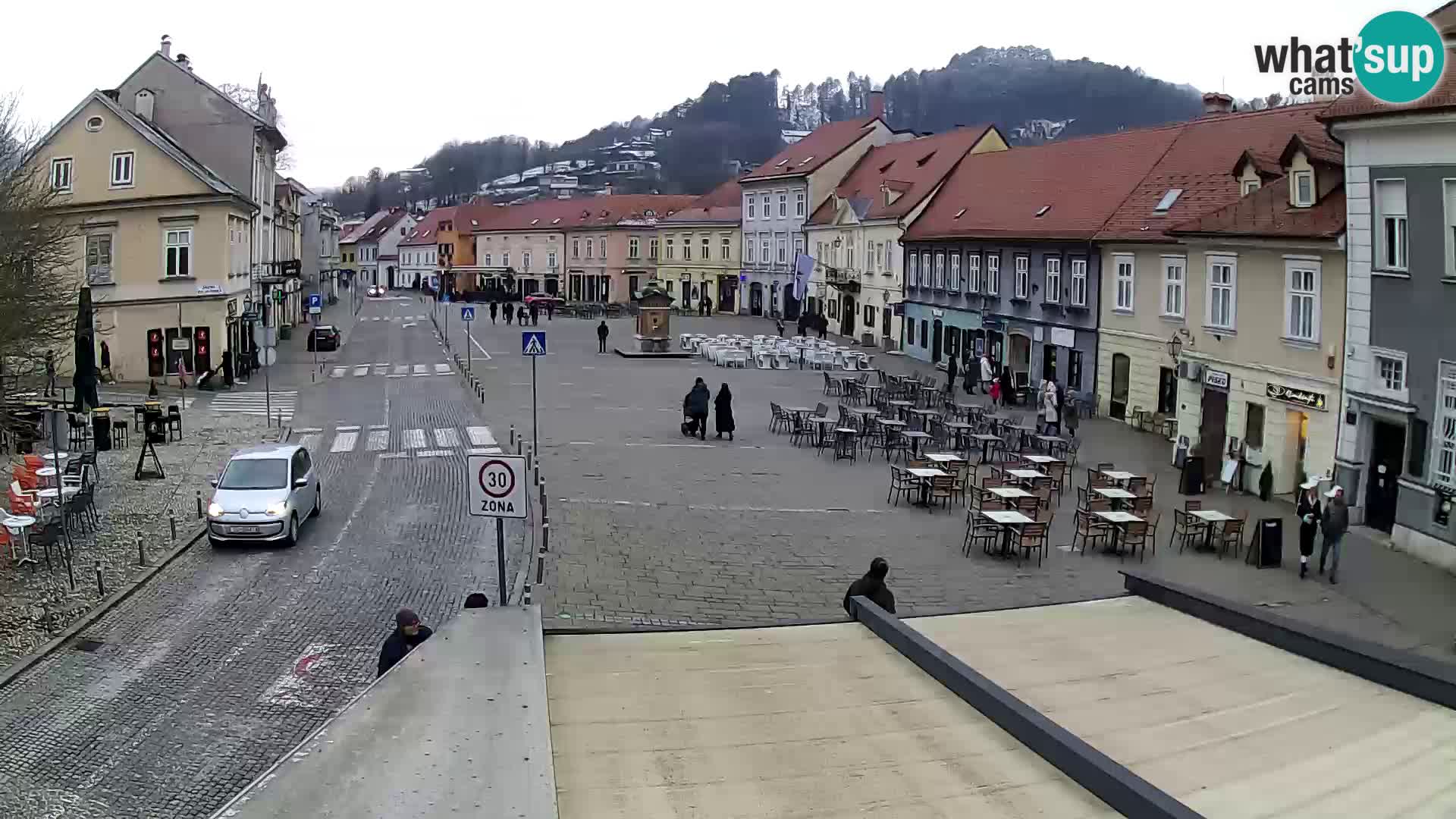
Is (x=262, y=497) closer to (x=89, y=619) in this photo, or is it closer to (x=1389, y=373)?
(x=89, y=619)

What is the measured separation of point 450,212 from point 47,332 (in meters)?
110

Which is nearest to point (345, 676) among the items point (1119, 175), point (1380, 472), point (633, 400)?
point (1380, 472)

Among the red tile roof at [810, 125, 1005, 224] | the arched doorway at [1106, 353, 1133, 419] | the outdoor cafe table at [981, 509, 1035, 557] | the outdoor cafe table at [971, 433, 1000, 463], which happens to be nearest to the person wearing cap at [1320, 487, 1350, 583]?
the outdoor cafe table at [981, 509, 1035, 557]

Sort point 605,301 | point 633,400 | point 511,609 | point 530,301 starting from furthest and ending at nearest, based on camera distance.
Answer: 1. point 605,301
2. point 530,301
3. point 633,400
4. point 511,609

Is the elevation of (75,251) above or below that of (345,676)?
above

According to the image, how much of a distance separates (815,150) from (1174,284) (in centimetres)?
4618

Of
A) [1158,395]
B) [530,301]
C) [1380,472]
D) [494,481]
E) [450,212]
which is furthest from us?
[450,212]

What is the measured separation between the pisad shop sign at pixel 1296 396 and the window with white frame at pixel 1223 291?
8.36 feet

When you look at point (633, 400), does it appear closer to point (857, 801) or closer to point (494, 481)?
point (494, 481)

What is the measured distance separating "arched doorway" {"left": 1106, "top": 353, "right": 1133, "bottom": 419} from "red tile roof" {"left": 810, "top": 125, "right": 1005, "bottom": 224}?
2061 centimetres

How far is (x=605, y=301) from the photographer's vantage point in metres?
102

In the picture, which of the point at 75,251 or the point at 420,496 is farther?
the point at 75,251

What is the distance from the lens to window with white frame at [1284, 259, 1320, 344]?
2453 centimetres

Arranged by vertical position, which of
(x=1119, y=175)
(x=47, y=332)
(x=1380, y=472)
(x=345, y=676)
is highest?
(x=1119, y=175)
